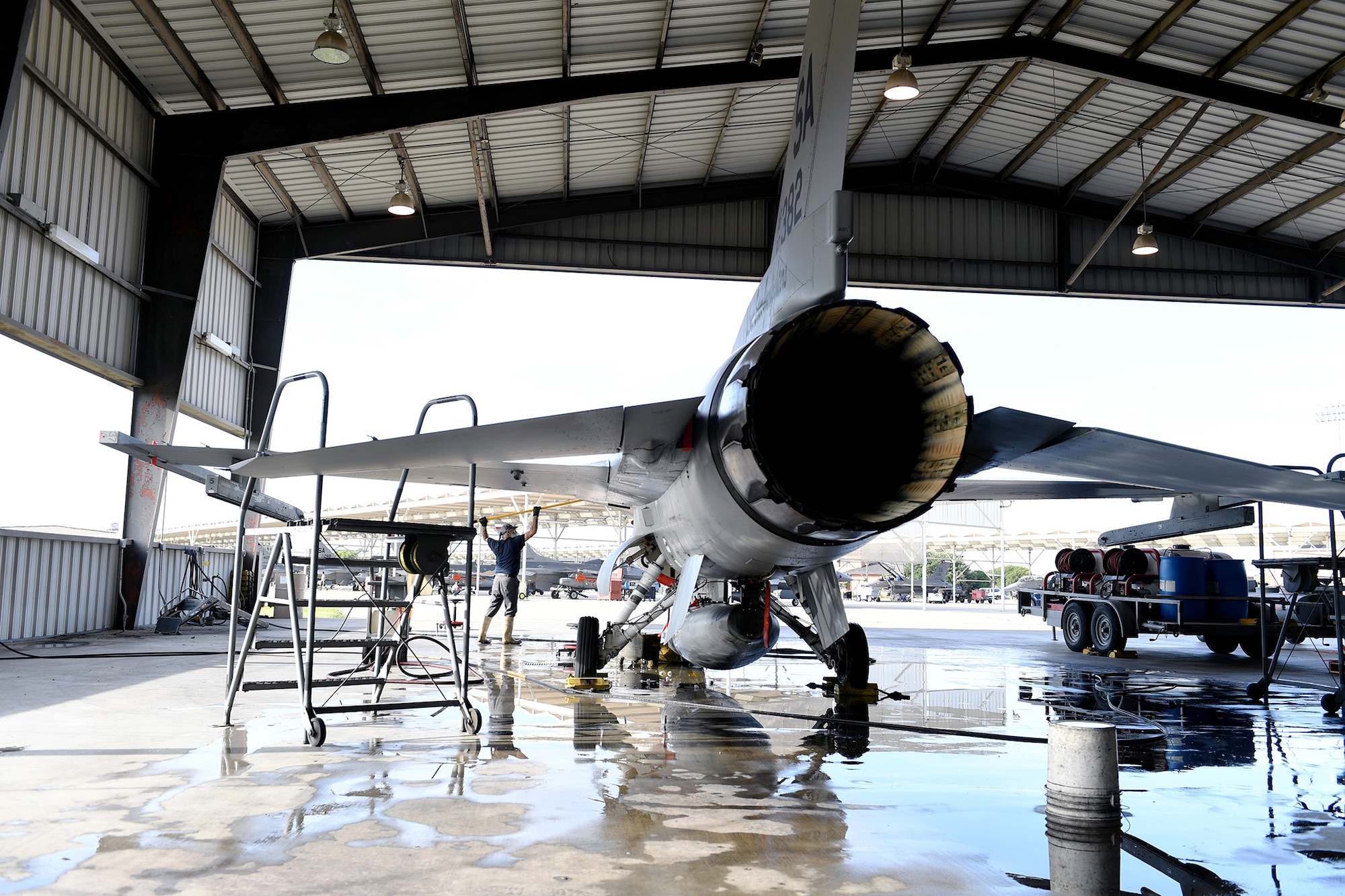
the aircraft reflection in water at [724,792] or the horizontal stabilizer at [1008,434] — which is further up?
the horizontal stabilizer at [1008,434]

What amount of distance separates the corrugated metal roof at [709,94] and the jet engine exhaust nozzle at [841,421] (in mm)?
9905

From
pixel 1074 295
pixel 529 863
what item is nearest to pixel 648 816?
pixel 529 863

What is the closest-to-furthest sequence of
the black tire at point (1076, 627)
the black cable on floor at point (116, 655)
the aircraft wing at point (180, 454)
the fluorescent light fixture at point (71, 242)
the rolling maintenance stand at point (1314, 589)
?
the aircraft wing at point (180, 454)
the rolling maintenance stand at point (1314, 589)
the black cable on floor at point (116, 655)
the fluorescent light fixture at point (71, 242)
the black tire at point (1076, 627)

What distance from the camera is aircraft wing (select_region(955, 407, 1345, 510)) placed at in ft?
15.0

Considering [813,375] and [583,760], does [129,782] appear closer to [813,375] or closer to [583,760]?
[583,760]

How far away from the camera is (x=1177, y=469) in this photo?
15.5 feet

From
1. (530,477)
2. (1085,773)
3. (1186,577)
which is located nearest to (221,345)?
(530,477)

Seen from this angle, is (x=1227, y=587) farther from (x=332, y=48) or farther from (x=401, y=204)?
(x=401, y=204)

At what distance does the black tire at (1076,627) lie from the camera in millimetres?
13305

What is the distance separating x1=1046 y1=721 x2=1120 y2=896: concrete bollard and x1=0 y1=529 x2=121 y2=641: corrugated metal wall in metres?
11.6

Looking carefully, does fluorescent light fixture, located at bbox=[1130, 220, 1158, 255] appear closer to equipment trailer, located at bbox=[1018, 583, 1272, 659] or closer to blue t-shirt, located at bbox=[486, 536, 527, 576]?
equipment trailer, located at bbox=[1018, 583, 1272, 659]

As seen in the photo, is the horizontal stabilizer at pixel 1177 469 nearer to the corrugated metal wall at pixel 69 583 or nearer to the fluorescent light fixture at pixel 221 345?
the corrugated metal wall at pixel 69 583

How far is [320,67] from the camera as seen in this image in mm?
13148

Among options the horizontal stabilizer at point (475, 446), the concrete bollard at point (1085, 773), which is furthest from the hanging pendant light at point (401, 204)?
the concrete bollard at point (1085, 773)
